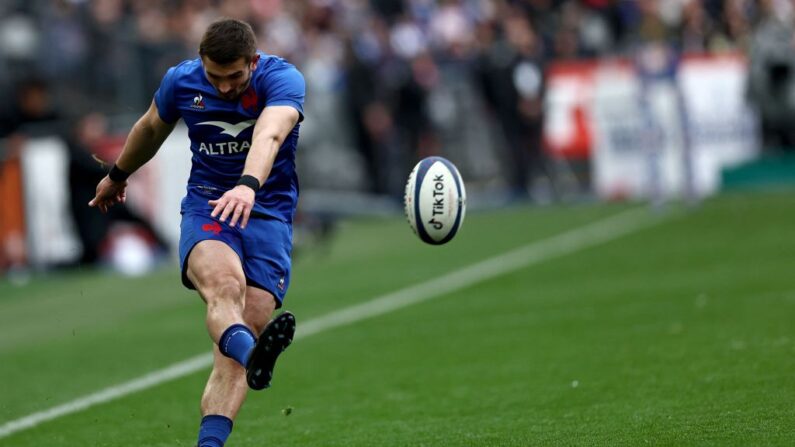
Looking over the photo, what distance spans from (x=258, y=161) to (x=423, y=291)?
866 centimetres

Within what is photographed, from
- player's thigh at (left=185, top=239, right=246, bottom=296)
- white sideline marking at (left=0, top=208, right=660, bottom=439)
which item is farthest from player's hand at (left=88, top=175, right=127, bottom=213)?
white sideline marking at (left=0, top=208, right=660, bottom=439)

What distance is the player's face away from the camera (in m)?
7.28

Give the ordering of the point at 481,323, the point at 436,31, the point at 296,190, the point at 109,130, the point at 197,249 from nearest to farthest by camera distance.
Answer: the point at 197,249, the point at 296,190, the point at 481,323, the point at 109,130, the point at 436,31

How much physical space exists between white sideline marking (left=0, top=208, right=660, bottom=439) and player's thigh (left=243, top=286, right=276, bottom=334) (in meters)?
2.40

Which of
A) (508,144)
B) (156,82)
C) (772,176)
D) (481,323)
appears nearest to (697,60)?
(772,176)

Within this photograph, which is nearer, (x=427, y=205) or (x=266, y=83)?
(x=266, y=83)

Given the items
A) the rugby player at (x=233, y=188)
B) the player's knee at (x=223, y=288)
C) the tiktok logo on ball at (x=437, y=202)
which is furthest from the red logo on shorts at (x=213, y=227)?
the tiktok logo on ball at (x=437, y=202)

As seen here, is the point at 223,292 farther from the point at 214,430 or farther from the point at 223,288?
the point at 214,430

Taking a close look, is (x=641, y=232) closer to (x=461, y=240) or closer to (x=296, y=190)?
(x=461, y=240)

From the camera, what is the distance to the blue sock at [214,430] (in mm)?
7000

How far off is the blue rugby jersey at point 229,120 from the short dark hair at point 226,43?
1.05 ft

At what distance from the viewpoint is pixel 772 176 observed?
24.3 metres

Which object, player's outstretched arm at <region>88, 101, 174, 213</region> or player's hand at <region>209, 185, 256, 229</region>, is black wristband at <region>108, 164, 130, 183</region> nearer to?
player's outstretched arm at <region>88, 101, 174, 213</region>

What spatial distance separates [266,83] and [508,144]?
65.0 ft
